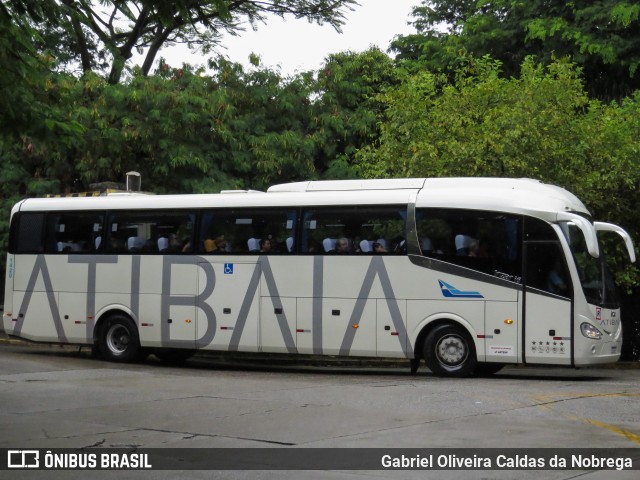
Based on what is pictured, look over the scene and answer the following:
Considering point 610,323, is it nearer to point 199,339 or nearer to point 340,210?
point 340,210

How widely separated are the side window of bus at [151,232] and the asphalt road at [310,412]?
8.33 feet

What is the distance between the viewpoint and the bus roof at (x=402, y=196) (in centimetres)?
1869

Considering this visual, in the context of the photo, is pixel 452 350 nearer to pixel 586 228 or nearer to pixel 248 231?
pixel 586 228

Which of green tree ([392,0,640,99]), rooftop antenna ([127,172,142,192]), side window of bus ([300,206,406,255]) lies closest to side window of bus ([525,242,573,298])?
side window of bus ([300,206,406,255])

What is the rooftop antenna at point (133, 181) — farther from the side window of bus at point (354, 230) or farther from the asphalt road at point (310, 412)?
the side window of bus at point (354, 230)

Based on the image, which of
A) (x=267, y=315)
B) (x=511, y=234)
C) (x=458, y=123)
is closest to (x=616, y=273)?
(x=458, y=123)

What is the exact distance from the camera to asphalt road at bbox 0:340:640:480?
10820mm

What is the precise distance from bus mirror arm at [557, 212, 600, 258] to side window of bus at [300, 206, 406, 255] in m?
2.63

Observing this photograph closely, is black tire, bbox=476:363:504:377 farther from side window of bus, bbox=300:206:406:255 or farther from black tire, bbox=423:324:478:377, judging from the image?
side window of bus, bbox=300:206:406:255

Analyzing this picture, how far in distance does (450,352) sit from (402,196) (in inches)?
A: 107

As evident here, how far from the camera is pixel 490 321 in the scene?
18.7m

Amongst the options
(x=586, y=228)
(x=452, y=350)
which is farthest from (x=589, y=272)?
(x=452, y=350)

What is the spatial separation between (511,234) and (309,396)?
515 centimetres

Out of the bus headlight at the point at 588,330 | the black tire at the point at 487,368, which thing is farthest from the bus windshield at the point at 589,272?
the black tire at the point at 487,368
